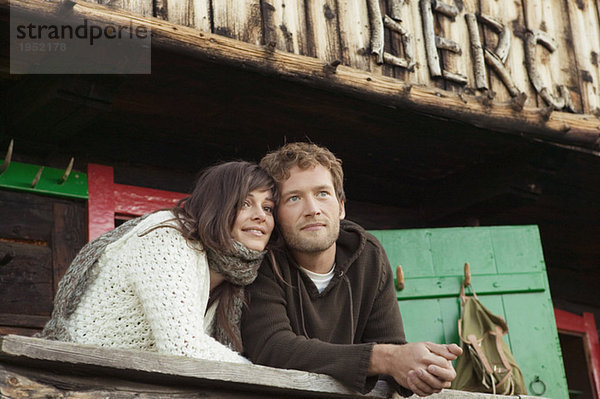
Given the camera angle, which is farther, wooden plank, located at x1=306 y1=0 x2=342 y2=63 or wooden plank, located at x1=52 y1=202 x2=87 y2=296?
wooden plank, located at x1=306 y1=0 x2=342 y2=63


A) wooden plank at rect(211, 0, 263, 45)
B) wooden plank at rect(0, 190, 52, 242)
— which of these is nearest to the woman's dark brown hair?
wooden plank at rect(211, 0, 263, 45)

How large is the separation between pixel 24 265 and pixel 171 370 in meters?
2.44

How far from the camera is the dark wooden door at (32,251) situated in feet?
16.1

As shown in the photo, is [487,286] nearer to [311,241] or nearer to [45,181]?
[311,241]

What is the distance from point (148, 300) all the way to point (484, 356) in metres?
3.05

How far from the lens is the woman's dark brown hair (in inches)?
137

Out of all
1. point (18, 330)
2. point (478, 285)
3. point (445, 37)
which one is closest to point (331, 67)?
point (445, 37)

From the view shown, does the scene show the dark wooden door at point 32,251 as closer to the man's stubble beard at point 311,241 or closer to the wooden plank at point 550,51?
the man's stubble beard at point 311,241

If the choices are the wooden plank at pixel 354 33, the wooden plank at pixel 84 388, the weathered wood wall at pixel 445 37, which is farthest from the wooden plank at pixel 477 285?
the wooden plank at pixel 84 388

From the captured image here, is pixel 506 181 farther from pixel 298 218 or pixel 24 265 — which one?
pixel 24 265

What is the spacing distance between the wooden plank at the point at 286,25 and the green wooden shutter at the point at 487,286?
1.51 meters

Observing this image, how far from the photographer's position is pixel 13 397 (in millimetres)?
2607

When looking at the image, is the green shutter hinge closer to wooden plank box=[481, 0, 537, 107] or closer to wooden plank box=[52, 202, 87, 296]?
wooden plank box=[52, 202, 87, 296]

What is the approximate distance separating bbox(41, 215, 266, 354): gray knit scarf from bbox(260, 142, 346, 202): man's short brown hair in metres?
0.46
